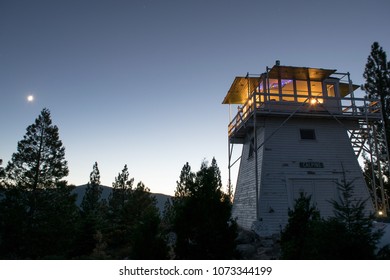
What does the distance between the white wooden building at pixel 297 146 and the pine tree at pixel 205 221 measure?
5528 mm

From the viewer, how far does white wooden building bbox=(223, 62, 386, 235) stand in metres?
15.1

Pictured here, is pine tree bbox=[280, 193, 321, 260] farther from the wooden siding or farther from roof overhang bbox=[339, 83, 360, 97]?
roof overhang bbox=[339, 83, 360, 97]

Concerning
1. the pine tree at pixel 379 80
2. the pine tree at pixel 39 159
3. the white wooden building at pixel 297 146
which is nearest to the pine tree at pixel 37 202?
the pine tree at pixel 39 159

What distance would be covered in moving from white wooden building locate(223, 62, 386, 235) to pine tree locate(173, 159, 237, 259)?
18.1 feet

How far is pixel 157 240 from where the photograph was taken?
882 centimetres

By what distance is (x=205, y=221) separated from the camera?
29.4 ft

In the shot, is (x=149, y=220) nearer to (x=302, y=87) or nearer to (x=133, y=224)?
(x=302, y=87)

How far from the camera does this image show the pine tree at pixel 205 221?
28.1 ft

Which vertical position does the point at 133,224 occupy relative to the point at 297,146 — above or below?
below

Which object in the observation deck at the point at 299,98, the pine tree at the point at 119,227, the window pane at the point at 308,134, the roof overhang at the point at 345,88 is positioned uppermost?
the roof overhang at the point at 345,88

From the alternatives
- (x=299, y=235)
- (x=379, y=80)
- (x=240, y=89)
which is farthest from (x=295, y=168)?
(x=379, y=80)

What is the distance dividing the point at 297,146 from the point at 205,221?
32.5 feet

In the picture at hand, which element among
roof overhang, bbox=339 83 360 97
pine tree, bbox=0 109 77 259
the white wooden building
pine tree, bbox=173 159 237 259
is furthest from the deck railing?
pine tree, bbox=0 109 77 259

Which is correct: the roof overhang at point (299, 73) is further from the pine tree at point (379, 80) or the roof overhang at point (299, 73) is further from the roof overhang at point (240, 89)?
the pine tree at point (379, 80)
